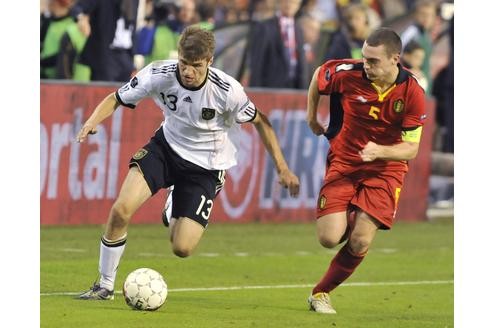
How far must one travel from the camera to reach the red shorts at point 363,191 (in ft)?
33.5

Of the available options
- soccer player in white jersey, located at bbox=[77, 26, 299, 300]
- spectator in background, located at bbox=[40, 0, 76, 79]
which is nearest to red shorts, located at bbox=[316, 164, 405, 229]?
soccer player in white jersey, located at bbox=[77, 26, 299, 300]

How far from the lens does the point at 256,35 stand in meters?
19.2

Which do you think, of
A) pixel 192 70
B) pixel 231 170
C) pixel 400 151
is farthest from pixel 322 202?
pixel 231 170

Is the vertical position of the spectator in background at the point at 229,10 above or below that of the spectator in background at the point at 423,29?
below

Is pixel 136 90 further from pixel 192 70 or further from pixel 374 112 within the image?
pixel 374 112

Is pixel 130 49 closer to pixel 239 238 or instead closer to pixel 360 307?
pixel 239 238

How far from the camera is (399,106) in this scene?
10.0 m

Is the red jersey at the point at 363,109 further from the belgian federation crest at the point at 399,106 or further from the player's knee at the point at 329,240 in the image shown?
the player's knee at the point at 329,240

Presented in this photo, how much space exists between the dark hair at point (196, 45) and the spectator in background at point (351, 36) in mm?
10239

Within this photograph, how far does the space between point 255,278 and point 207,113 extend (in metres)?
3.18

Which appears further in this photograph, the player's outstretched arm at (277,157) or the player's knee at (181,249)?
the player's knee at (181,249)

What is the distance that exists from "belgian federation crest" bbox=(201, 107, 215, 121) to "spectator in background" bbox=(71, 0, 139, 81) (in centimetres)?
747

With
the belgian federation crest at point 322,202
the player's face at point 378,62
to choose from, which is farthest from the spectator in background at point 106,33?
the player's face at point 378,62
